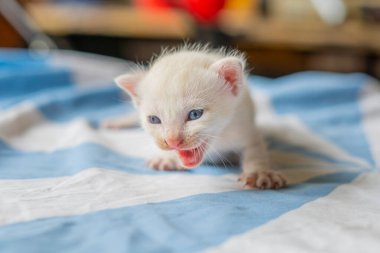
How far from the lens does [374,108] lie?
163cm

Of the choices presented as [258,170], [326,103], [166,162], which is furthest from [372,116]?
[166,162]

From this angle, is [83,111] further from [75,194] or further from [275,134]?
[75,194]

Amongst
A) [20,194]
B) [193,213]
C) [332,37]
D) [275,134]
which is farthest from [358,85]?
[20,194]

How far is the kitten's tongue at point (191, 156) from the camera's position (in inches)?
40.0

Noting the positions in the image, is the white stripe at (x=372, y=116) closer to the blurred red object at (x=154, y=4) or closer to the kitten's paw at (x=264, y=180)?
the kitten's paw at (x=264, y=180)

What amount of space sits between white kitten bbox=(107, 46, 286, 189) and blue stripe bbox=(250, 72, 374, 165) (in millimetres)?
413

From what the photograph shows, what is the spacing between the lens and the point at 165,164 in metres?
1.14

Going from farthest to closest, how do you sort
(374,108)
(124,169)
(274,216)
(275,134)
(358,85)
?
(358,85), (374,108), (275,134), (124,169), (274,216)

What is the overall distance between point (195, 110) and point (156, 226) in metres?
0.31

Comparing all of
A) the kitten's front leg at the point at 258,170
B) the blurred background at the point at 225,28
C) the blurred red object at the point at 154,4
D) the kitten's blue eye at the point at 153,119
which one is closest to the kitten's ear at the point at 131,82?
the kitten's blue eye at the point at 153,119

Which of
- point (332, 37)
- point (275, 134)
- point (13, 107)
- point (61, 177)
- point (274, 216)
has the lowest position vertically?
point (274, 216)

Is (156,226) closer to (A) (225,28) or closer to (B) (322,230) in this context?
(B) (322,230)

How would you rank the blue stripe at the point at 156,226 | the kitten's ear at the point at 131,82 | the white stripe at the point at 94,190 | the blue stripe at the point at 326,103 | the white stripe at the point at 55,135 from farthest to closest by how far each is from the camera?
the blue stripe at the point at 326,103 → the white stripe at the point at 55,135 → the kitten's ear at the point at 131,82 → the white stripe at the point at 94,190 → the blue stripe at the point at 156,226

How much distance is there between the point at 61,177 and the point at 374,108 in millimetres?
1114
